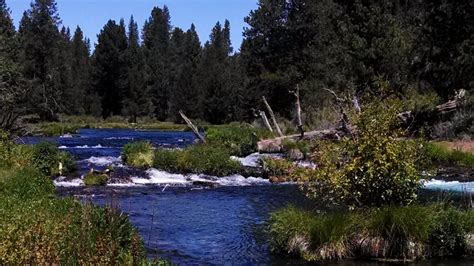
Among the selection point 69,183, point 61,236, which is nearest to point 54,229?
point 61,236

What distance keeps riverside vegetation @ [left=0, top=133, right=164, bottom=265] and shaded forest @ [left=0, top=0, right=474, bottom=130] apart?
11.6m

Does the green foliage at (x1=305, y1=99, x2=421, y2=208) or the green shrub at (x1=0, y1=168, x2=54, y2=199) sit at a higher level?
the green foliage at (x1=305, y1=99, x2=421, y2=208)

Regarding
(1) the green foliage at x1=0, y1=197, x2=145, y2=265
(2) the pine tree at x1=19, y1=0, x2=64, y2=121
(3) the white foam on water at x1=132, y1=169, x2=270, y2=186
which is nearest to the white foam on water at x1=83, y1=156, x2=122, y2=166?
(3) the white foam on water at x1=132, y1=169, x2=270, y2=186

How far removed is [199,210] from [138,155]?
11902mm

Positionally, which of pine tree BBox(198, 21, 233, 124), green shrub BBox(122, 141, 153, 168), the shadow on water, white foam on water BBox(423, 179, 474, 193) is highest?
pine tree BBox(198, 21, 233, 124)

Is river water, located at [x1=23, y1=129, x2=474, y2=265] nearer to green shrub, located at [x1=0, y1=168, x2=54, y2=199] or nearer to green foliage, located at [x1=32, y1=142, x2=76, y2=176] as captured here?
green foliage, located at [x1=32, y1=142, x2=76, y2=176]

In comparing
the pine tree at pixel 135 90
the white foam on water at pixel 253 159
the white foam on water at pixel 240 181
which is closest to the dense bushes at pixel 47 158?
the white foam on water at pixel 240 181

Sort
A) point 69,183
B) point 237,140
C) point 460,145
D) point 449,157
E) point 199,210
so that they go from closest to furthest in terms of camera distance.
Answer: point 199,210 → point 69,183 → point 449,157 → point 460,145 → point 237,140

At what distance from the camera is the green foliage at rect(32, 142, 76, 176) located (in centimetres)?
3020

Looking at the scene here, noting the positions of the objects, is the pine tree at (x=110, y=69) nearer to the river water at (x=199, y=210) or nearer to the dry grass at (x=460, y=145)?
the river water at (x=199, y=210)

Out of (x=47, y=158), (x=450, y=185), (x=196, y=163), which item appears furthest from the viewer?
(x=196, y=163)

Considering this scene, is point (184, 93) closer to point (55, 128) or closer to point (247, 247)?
point (55, 128)

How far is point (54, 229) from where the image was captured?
30.3 ft

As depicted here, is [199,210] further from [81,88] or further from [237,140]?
[81,88]
